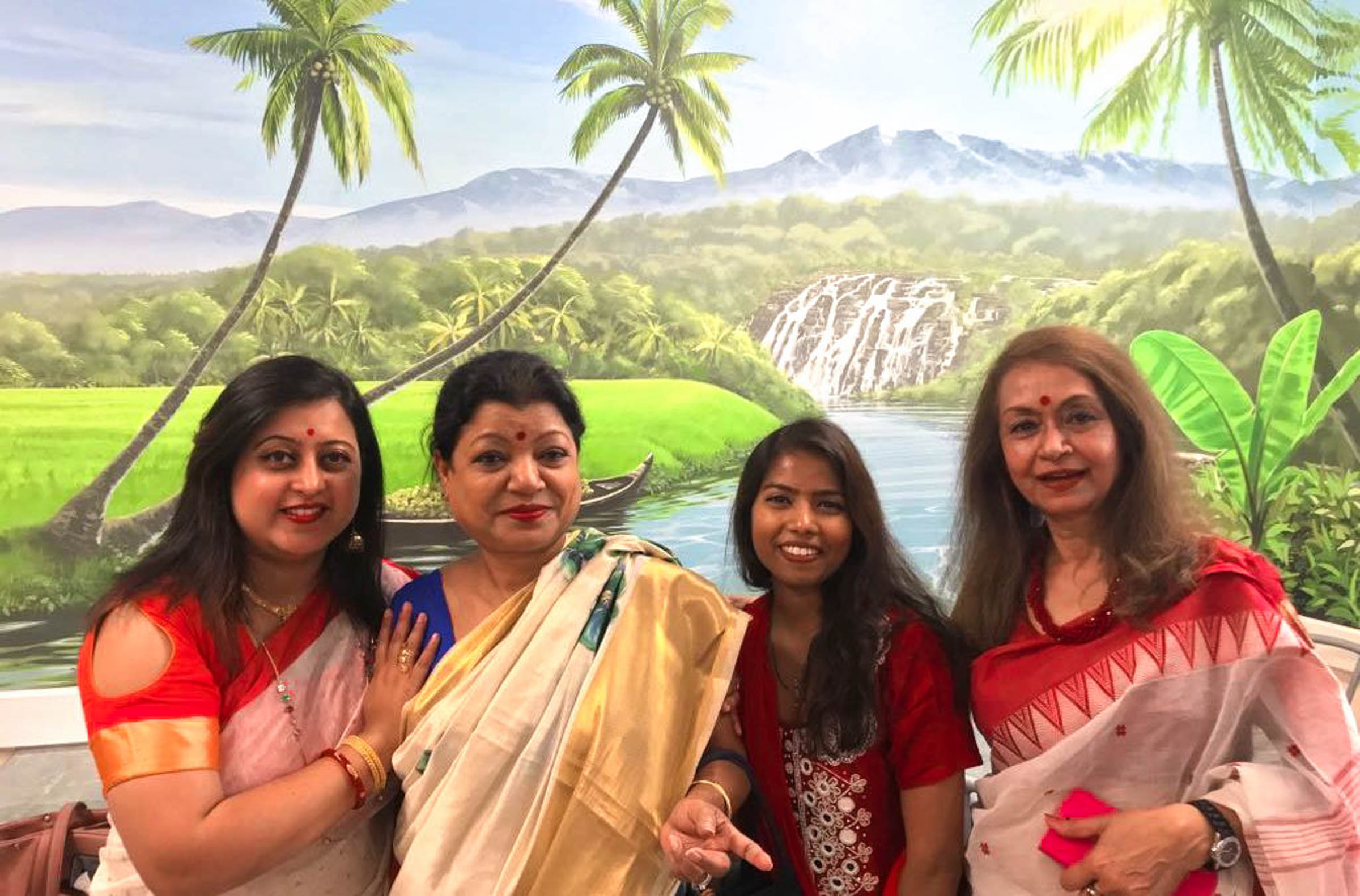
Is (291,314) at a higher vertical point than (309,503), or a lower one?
higher

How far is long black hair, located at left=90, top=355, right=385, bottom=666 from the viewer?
4.24 ft

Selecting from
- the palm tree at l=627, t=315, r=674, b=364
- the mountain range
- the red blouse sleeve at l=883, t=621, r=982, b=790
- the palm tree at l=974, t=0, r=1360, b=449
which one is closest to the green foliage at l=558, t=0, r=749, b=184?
the mountain range

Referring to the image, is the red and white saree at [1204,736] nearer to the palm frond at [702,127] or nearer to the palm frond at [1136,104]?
the palm frond at [702,127]

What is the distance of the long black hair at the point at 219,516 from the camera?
4.24 ft

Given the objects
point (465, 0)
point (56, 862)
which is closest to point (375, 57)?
point (465, 0)

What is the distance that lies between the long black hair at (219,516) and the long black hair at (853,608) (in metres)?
0.85

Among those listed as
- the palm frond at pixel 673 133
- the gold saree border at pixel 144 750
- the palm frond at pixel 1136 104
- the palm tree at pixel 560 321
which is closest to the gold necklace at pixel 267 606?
the gold saree border at pixel 144 750

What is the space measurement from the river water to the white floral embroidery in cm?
197

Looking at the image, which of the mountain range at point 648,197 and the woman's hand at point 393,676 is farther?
the mountain range at point 648,197

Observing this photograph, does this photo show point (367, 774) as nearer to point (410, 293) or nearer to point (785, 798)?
point (785, 798)

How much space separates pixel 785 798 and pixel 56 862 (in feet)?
4.69

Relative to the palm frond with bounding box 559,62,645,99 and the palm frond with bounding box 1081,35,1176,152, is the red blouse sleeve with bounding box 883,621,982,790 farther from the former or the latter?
the palm frond with bounding box 1081,35,1176,152

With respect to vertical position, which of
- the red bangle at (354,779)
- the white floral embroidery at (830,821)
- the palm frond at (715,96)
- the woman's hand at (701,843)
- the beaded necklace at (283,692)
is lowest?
the white floral embroidery at (830,821)

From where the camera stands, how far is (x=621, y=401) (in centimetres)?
374
